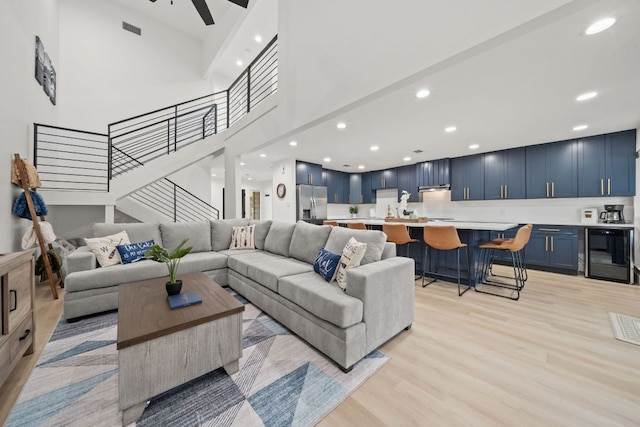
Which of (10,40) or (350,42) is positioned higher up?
(10,40)

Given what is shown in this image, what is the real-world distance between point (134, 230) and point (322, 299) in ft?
9.54

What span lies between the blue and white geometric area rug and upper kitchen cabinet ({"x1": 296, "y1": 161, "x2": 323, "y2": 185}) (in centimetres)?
501

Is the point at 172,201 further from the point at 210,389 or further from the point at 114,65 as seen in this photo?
the point at 210,389

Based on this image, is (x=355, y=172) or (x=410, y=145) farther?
(x=355, y=172)

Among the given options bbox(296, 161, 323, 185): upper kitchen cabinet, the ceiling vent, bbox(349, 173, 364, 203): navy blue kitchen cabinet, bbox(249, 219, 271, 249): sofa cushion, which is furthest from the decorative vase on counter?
the ceiling vent

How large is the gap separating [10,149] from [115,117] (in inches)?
137

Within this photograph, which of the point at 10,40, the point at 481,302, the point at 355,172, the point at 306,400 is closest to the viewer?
the point at 306,400

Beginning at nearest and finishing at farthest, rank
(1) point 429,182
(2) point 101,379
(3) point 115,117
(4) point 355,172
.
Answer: (2) point 101,379, (3) point 115,117, (1) point 429,182, (4) point 355,172

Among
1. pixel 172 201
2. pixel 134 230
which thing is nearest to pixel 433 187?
pixel 134 230

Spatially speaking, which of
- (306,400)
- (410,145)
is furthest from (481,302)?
(410,145)

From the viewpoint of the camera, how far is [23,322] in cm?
172

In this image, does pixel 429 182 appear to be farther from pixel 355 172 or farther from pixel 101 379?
pixel 101 379

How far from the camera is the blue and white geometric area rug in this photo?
4.31ft

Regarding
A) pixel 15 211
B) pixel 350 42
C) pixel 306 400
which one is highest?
pixel 350 42
